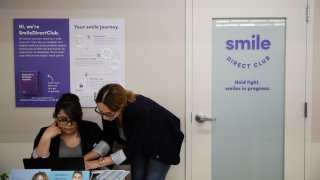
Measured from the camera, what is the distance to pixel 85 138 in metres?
1.84

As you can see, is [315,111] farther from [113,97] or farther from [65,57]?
[65,57]

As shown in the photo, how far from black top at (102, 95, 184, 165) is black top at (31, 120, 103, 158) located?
2.8 inches

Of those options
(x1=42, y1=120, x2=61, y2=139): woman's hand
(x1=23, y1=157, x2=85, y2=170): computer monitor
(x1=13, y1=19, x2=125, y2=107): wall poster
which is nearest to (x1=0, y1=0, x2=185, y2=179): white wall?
(x1=13, y1=19, x2=125, y2=107): wall poster

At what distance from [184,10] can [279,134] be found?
50.0 inches

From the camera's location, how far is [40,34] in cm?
216

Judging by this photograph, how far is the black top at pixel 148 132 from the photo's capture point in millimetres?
1733

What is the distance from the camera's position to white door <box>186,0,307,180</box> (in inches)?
84.1

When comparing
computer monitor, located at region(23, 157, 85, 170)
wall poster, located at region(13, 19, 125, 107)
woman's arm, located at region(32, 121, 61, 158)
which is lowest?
computer monitor, located at region(23, 157, 85, 170)

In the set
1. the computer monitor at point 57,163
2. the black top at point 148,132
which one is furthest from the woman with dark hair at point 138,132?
the computer monitor at point 57,163

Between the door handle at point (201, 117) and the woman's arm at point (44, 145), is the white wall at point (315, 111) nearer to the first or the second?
the door handle at point (201, 117)

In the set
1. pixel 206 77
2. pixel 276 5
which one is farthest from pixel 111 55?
pixel 276 5

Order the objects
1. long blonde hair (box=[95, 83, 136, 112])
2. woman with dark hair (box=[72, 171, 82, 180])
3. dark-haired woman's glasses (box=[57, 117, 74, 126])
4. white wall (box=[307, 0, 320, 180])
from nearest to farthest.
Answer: woman with dark hair (box=[72, 171, 82, 180]) → long blonde hair (box=[95, 83, 136, 112]) → dark-haired woman's glasses (box=[57, 117, 74, 126]) → white wall (box=[307, 0, 320, 180])

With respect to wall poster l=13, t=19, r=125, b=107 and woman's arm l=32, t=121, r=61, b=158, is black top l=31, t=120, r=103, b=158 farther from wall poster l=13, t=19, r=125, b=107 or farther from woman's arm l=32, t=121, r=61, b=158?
wall poster l=13, t=19, r=125, b=107

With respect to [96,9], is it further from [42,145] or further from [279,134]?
[279,134]
